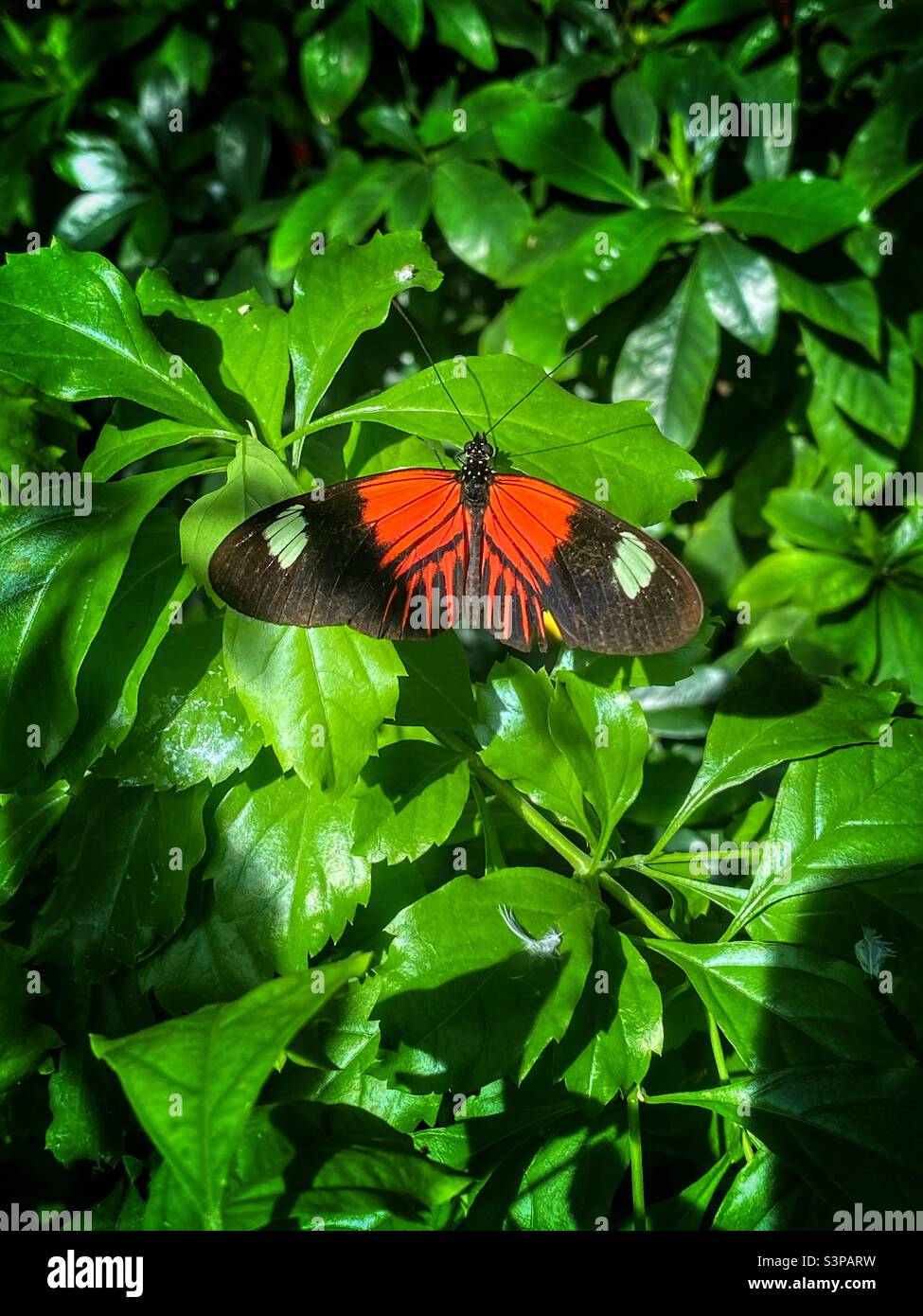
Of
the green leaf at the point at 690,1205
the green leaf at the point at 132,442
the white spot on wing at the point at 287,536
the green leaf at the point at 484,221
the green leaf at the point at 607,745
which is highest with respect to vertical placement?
the green leaf at the point at 484,221

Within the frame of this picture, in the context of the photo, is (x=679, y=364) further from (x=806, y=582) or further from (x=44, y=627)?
(x=44, y=627)

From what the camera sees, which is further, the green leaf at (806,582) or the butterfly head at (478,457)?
the green leaf at (806,582)

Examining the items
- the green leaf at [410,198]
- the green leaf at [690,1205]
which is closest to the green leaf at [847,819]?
the green leaf at [690,1205]

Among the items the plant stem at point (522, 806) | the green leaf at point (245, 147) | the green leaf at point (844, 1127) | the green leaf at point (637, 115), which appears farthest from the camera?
the green leaf at point (245, 147)

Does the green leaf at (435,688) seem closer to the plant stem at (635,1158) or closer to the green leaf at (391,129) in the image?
the plant stem at (635,1158)

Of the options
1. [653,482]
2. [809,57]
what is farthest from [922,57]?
[653,482]

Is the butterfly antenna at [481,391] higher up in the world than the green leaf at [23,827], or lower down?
higher up
